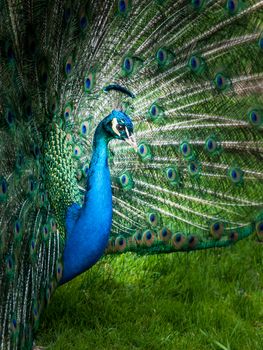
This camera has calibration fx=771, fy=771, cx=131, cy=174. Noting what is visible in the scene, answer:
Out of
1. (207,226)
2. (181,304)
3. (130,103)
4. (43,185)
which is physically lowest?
(181,304)

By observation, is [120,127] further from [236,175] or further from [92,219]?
[236,175]

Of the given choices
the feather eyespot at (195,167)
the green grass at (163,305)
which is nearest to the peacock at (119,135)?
the feather eyespot at (195,167)

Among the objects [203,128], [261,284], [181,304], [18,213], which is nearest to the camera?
[18,213]

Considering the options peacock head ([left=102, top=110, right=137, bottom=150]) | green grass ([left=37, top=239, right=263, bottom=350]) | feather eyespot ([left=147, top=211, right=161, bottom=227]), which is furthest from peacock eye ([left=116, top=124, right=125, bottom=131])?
green grass ([left=37, top=239, right=263, bottom=350])

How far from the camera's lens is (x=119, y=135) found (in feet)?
9.75

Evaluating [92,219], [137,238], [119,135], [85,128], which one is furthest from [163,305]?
[119,135]

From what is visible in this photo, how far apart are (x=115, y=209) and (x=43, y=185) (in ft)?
1.76

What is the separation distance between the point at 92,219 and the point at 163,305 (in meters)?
0.79

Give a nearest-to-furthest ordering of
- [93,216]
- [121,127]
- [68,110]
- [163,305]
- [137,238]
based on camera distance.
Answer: [121,127] → [93,216] → [68,110] → [137,238] → [163,305]

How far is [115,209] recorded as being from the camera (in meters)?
3.48

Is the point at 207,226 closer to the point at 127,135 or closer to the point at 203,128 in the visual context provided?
the point at 203,128

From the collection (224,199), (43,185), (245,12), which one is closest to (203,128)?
(224,199)

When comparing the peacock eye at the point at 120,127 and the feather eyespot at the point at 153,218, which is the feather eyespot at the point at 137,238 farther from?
the peacock eye at the point at 120,127

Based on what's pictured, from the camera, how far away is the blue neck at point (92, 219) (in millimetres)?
3045
